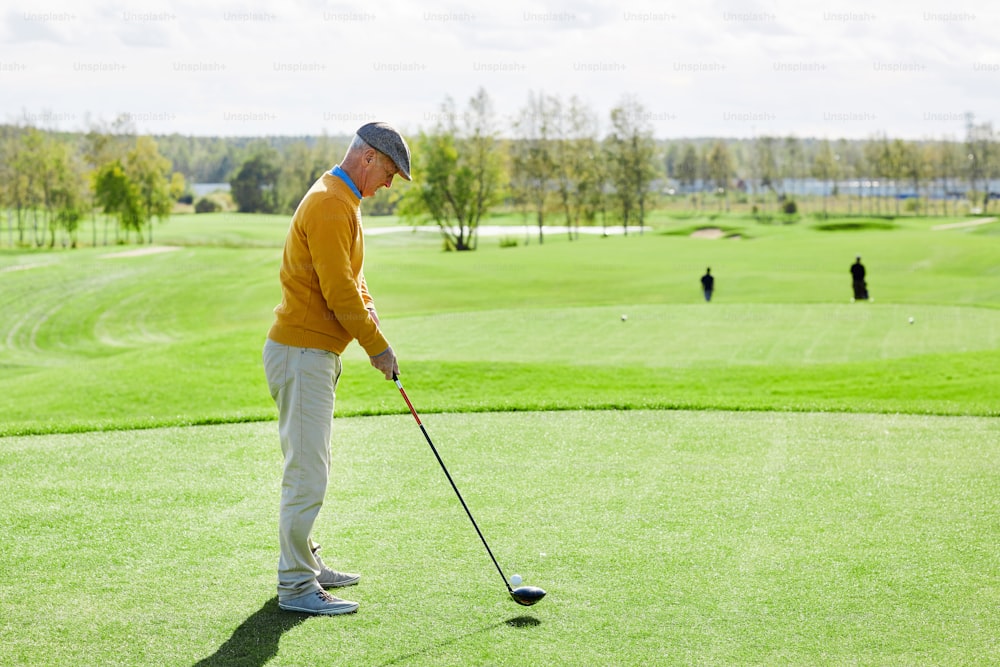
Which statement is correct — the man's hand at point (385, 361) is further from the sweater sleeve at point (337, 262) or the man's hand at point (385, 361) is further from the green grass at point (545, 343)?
the green grass at point (545, 343)

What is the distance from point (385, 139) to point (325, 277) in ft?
2.54

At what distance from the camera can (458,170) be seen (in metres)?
79.9

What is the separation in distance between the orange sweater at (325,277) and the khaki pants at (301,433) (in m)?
0.09

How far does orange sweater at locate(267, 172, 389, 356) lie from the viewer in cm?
504

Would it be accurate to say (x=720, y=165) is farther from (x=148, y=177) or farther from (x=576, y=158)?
(x=148, y=177)

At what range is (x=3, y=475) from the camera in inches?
300

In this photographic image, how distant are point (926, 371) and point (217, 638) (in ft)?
41.6

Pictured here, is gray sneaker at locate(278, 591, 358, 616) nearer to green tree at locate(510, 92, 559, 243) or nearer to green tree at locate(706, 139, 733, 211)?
green tree at locate(510, 92, 559, 243)

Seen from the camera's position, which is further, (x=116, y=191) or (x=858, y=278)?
(x=116, y=191)

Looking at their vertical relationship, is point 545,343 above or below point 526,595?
below

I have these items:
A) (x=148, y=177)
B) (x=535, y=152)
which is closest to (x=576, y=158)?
(x=535, y=152)

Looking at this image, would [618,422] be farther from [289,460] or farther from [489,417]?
[289,460]

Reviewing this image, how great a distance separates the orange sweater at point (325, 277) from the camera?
5.04 meters

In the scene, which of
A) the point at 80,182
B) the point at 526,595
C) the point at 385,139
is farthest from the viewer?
the point at 80,182
